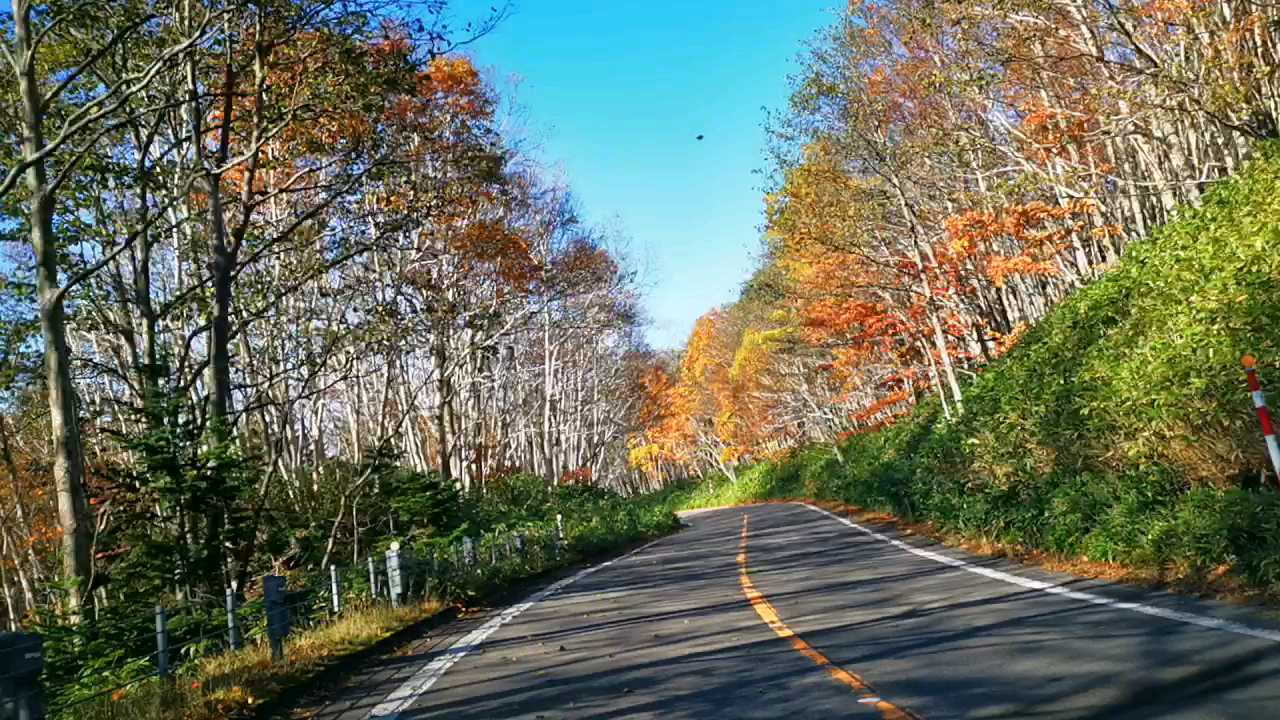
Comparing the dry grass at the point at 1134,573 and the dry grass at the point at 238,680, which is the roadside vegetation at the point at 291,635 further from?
the dry grass at the point at 1134,573

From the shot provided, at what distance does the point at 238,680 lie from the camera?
8.20m

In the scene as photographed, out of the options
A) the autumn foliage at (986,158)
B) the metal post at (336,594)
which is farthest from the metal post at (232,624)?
the autumn foliage at (986,158)

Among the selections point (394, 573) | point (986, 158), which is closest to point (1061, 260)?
point (986, 158)

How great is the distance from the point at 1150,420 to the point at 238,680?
915 cm

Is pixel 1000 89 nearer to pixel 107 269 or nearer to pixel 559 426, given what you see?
pixel 107 269

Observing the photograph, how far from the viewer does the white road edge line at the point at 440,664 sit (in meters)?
7.32

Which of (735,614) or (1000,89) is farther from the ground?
(1000,89)

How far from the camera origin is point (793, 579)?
1321 cm

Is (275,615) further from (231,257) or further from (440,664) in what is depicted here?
(231,257)

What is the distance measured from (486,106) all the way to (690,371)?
1809 inches

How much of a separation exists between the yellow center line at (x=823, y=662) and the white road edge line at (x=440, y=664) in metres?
3.00

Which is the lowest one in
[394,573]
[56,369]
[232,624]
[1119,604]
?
[1119,604]

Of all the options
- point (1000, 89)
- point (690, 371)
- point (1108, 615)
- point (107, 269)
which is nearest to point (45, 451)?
point (107, 269)

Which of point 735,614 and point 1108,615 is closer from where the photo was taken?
point 1108,615
